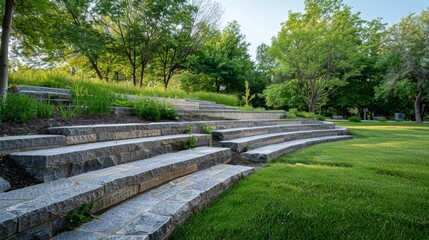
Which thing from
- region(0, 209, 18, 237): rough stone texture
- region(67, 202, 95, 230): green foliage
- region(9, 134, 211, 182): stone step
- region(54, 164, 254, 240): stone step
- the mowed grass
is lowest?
the mowed grass

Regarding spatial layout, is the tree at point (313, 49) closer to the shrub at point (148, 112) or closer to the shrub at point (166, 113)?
the shrub at point (166, 113)

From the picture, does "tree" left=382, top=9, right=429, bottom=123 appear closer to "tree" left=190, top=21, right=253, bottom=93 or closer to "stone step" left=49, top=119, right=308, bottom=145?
"tree" left=190, top=21, right=253, bottom=93

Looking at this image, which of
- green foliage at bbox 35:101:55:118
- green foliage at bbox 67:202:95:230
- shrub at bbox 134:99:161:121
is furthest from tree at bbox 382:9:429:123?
green foliage at bbox 67:202:95:230

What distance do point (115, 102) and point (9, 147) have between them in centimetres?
290

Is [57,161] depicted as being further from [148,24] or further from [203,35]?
[203,35]

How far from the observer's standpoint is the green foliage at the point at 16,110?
9.57ft

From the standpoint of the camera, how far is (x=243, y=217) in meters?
1.88

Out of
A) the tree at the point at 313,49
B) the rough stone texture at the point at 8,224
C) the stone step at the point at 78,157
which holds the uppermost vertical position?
the tree at the point at 313,49

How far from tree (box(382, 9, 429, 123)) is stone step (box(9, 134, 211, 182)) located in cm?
2406

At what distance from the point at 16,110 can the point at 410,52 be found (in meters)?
27.0

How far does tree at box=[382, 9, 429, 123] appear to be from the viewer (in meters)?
20.6

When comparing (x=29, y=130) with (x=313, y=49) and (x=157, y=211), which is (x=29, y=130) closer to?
(x=157, y=211)

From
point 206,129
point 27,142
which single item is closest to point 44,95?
point 27,142

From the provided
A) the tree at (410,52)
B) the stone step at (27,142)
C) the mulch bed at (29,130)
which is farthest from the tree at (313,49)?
the stone step at (27,142)
